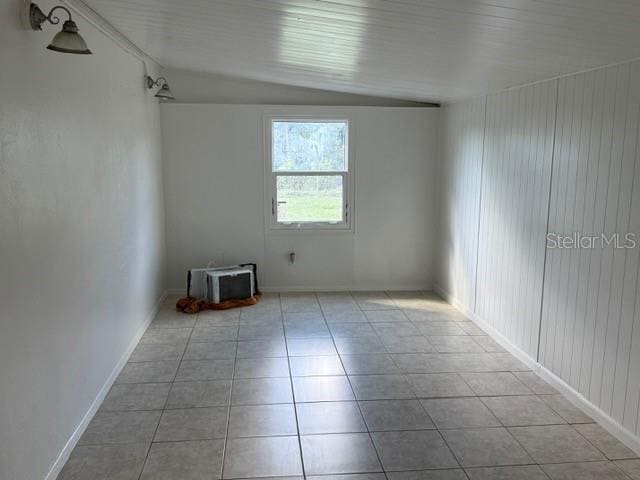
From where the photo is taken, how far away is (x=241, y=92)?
18.5 feet

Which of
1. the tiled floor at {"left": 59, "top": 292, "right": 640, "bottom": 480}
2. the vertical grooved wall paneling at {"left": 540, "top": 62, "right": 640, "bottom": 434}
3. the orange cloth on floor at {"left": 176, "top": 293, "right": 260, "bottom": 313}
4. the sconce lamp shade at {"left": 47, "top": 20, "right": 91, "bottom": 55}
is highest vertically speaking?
the sconce lamp shade at {"left": 47, "top": 20, "right": 91, "bottom": 55}

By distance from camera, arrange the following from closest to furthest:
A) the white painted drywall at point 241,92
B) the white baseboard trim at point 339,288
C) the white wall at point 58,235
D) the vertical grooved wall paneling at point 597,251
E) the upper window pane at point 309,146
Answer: the white wall at point 58,235, the vertical grooved wall paneling at point 597,251, the white painted drywall at point 241,92, the upper window pane at point 309,146, the white baseboard trim at point 339,288

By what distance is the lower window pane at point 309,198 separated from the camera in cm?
578

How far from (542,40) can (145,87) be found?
11.0 ft

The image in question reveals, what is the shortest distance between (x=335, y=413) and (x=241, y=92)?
363cm

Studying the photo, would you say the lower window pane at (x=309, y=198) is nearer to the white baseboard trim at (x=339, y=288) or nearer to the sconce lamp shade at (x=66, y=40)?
the white baseboard trim at (x=339, y=288)

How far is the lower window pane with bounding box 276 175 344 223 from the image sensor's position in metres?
5.78

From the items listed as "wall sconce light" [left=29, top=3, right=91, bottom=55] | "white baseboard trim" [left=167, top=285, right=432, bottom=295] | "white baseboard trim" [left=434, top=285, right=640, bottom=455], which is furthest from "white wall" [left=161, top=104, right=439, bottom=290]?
"wall sconce light" [left=29, top=3, right=91, bottom=55]

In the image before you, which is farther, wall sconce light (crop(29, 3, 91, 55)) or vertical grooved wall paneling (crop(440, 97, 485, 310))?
vertical grooved wall paneling (crop(440, 97, 485, 310))

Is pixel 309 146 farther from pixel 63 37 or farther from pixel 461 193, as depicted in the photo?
pixel 63 37

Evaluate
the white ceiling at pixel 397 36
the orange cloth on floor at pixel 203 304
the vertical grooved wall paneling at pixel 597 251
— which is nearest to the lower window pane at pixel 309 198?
the orange cloth on floor at pixel 203 304

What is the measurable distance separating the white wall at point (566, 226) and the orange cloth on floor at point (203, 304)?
2.18 meters

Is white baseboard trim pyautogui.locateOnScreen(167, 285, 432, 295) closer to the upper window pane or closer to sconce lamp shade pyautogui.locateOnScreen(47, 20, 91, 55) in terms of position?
the upper window pane

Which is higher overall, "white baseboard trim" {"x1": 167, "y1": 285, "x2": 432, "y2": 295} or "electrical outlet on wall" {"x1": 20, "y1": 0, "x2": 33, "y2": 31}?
"electrical outlet on wall" {"x1": 20, "y1": 0, "x2": 33, "y2": 31}
